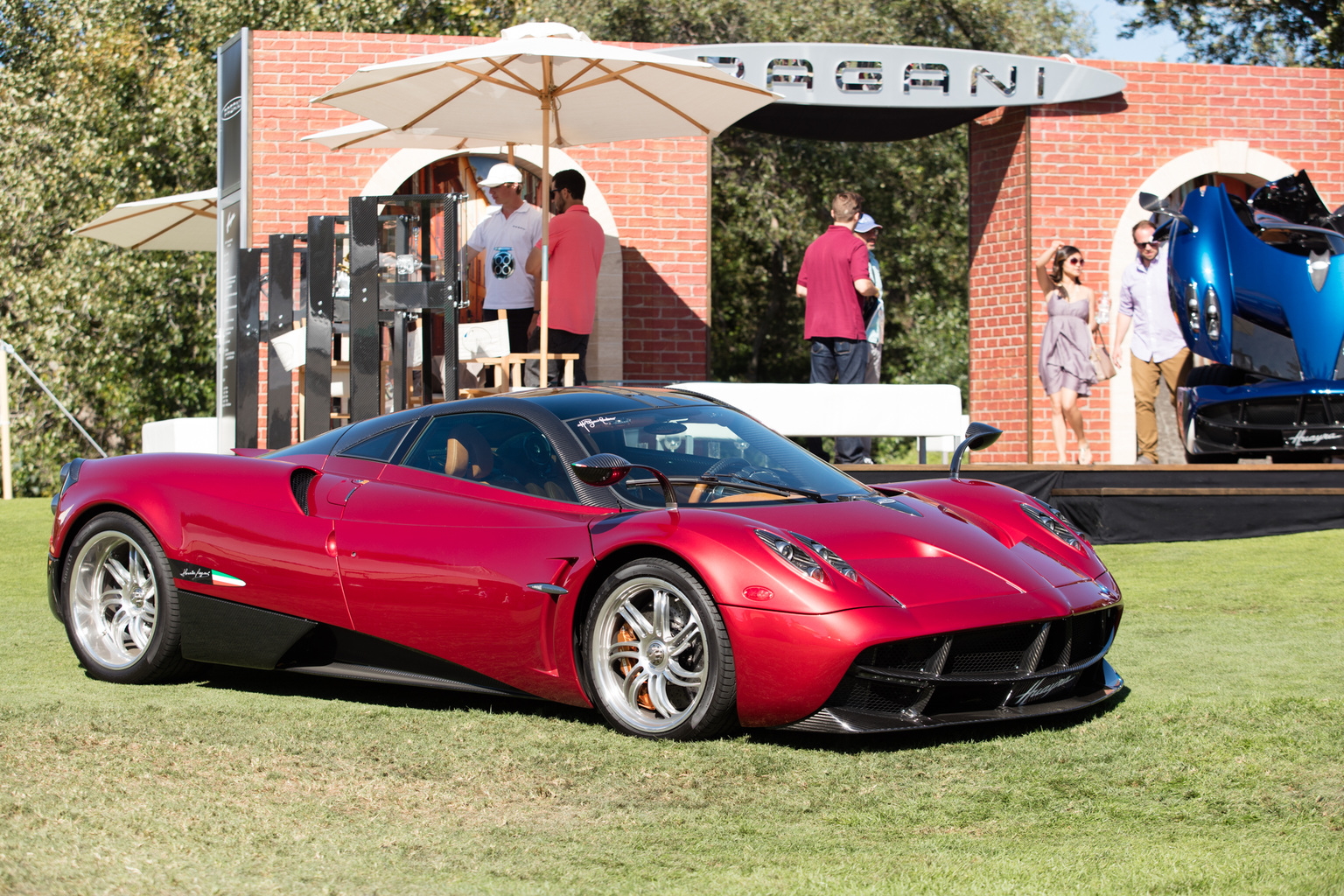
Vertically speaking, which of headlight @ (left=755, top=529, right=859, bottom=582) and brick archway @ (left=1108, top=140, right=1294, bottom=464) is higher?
brick archway @ (left=1108, top=140, right=1294, bottom=464)

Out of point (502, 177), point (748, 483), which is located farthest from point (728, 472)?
point (502, 177)

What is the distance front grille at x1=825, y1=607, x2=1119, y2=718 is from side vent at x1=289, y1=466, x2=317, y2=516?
6.96 ft

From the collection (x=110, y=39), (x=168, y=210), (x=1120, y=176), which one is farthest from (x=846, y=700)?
(x=110, y=39)

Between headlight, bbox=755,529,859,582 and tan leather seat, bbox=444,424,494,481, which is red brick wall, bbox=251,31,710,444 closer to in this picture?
tan leather seat, bbox=444,424,494,481

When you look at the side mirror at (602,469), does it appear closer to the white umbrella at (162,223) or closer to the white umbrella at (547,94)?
the white umbrella at (547,94)

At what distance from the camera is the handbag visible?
12508mm

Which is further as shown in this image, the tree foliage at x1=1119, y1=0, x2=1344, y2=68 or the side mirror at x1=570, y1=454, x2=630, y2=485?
the tree foliage at x1=1119, y1=0, x2=1344, y2=68

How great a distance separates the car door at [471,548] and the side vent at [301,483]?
0.23 m

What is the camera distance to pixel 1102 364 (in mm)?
13016

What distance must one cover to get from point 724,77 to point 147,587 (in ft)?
18.7

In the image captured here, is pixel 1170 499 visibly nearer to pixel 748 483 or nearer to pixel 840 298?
pixel 840 298

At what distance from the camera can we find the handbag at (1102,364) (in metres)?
12.5

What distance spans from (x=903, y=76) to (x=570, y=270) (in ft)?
16.5
